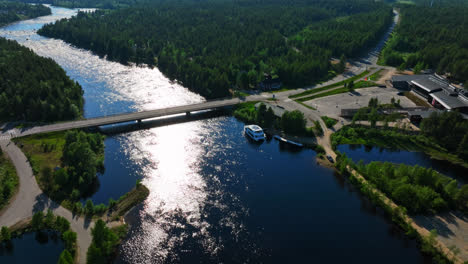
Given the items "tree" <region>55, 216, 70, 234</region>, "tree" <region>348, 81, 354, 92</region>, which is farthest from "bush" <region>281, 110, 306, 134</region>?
"tree" <region>55, 216, 70, 234</region>

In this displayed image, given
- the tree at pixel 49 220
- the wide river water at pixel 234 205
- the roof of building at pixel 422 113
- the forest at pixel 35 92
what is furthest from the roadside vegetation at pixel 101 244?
the roof of building at pixel 422 113

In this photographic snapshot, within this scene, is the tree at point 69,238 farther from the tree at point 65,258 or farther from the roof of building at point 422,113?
the roof of building at point 422,113

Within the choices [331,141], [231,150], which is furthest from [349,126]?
[231,150]

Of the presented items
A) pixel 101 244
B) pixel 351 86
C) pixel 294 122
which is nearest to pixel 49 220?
pixel 101 244

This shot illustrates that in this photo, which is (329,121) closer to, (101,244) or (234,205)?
(234,205)

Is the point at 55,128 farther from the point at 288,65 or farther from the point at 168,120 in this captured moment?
the point at 288,65

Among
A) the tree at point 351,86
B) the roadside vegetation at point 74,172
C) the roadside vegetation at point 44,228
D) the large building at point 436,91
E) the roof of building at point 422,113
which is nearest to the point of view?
the roadside vegetation at point 44,228
